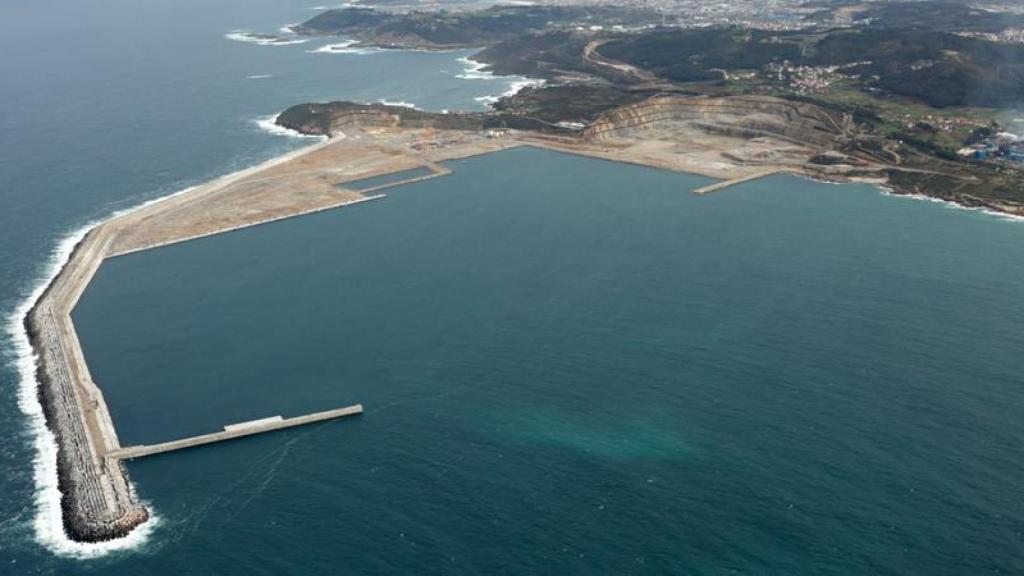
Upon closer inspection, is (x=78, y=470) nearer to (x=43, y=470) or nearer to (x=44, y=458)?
(x=43, y=470)

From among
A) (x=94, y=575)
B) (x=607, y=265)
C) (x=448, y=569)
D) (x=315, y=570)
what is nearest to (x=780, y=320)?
(x=607, y=265)

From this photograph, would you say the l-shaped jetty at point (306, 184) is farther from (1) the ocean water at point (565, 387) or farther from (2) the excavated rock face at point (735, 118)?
(1) the ocean water at point (565, 387)

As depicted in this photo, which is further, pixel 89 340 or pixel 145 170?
pixel 145 170

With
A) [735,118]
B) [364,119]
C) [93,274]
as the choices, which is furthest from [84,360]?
[735,118]

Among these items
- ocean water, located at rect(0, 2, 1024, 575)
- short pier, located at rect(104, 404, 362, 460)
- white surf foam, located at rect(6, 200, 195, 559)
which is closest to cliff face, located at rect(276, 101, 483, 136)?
ocean water, located at rect(0, 2, 1024, 575)

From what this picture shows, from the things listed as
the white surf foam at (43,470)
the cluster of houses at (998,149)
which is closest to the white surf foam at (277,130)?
the white surf foam at (43,470)

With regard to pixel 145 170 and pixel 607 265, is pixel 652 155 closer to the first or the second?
pixel 607 265

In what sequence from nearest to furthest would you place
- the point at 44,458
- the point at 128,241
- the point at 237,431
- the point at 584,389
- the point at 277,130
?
the point at 44,458 → the point at 237,431 → the point at 584,389 → the point at 128,241 → the point at 277,130
